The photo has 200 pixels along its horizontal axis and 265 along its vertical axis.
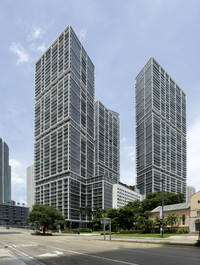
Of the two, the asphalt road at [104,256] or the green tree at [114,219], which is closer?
the asphalt road at [104,256]

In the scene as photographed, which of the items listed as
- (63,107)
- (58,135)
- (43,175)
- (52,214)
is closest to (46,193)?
(43,175)

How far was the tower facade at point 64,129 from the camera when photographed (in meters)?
161

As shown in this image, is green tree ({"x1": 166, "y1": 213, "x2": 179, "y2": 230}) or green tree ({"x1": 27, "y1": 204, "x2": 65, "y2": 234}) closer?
green tree ({"x1": 166, "y1": 213, "x2": 179, "y2": 230})

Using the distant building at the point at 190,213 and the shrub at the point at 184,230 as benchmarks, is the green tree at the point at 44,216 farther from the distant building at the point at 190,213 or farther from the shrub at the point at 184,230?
the shrub at the point at 184,230

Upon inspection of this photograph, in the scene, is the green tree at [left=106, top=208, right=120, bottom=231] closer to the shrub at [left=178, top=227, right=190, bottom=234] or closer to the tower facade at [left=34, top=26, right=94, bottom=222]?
the shrub at [left=178, top=227, right=190, bottom=234]

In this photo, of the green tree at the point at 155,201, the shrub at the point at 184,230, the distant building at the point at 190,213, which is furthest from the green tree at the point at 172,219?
the green tree at the point at 155,201

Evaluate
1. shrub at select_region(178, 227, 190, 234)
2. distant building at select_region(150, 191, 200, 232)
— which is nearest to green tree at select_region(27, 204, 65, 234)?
distant building at select_region(150, 191, 200, 232)

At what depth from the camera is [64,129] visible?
16588 cm

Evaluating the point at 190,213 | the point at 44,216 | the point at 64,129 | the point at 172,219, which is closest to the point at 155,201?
the point at 172,219

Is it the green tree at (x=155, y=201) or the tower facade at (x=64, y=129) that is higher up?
the tower facade at (x=64, y=129)

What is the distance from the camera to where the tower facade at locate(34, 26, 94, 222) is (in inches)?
6324

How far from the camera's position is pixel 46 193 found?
565 feet

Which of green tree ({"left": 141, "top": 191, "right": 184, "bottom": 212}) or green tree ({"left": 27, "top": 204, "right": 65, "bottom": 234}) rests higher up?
green tree ({"left": 27, "top": 204, "right": 65, "bottom": 234})

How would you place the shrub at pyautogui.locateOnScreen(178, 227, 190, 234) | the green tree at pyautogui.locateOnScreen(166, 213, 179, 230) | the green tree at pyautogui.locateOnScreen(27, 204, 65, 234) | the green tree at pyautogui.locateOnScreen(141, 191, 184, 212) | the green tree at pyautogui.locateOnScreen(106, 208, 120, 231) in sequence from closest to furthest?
1. the shrub at pyautogui.locateOnScreen(178, 227, 190, 234)
2. the green tree at pyautogui.locateOnScreen(166, 213, 179, 230)
3. the green tree at pyautogui.locateOnScreen(27, 204, 65, 234)
4. the green tree at pyautogui.locateOnScreen(106, 208, 120, 231)
5. the green tree at pyautogui.locateOnScreen(141, 191, 184, 212)
